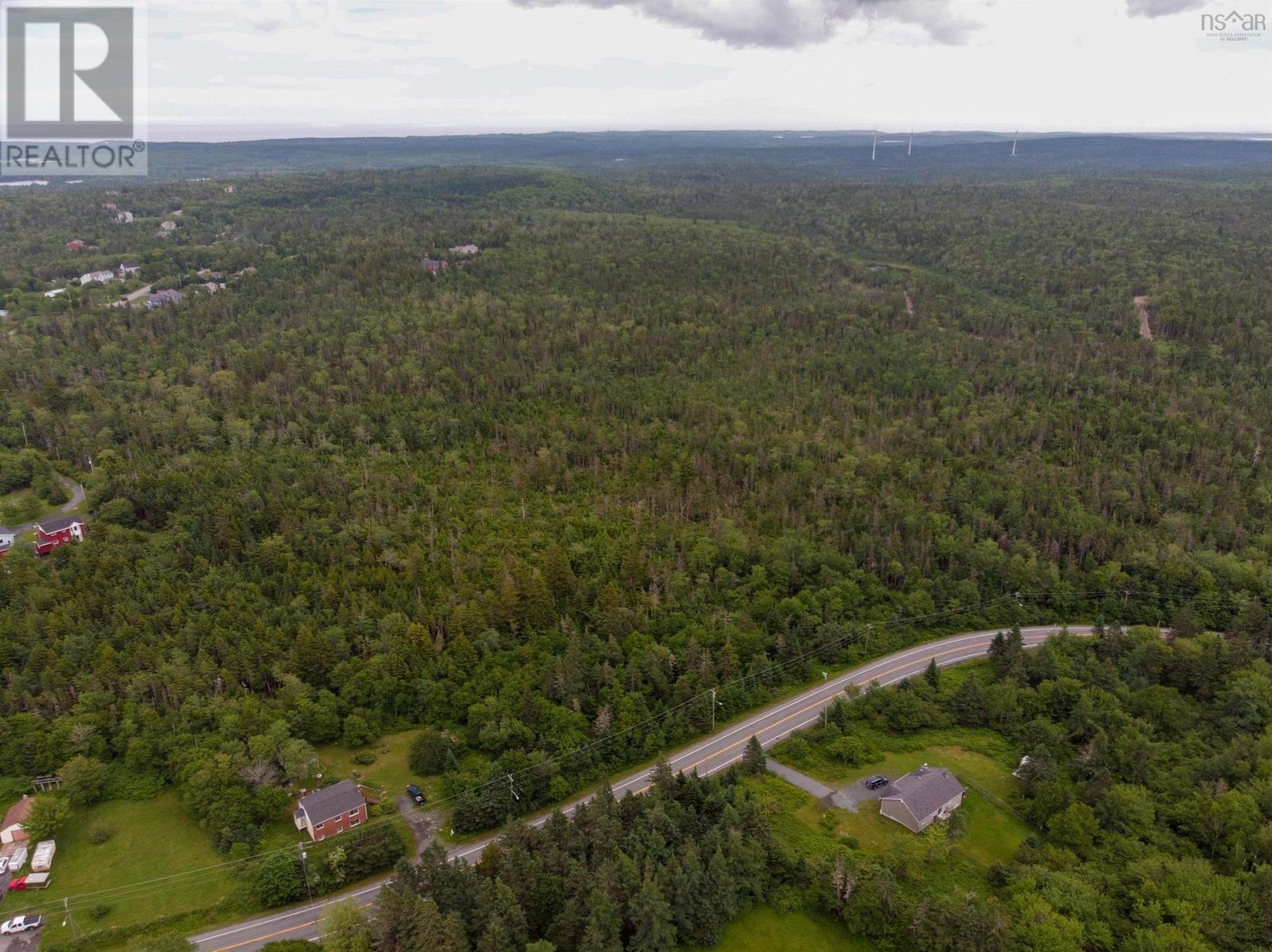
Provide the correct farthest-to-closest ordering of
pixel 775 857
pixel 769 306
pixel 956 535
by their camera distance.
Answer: pixel 769 306 → pixel 956 535 → pixel 775 857

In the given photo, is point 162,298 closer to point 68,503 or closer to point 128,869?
point 68,503

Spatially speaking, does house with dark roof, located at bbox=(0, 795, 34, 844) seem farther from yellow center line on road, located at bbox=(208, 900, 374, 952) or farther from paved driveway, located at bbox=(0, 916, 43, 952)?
yellow center line on road, located at bbox=(208, 900, 374, 952)

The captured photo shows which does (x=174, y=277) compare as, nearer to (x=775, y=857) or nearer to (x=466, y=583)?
(x=466, y=583)

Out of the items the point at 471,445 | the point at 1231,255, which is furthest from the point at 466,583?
the point at 1231,255

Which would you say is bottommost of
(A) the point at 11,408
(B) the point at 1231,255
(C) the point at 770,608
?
(C) the point at 770,608

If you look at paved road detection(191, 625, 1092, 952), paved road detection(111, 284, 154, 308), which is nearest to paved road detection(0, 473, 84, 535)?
paved road detection(111, 284, 154, 308)
